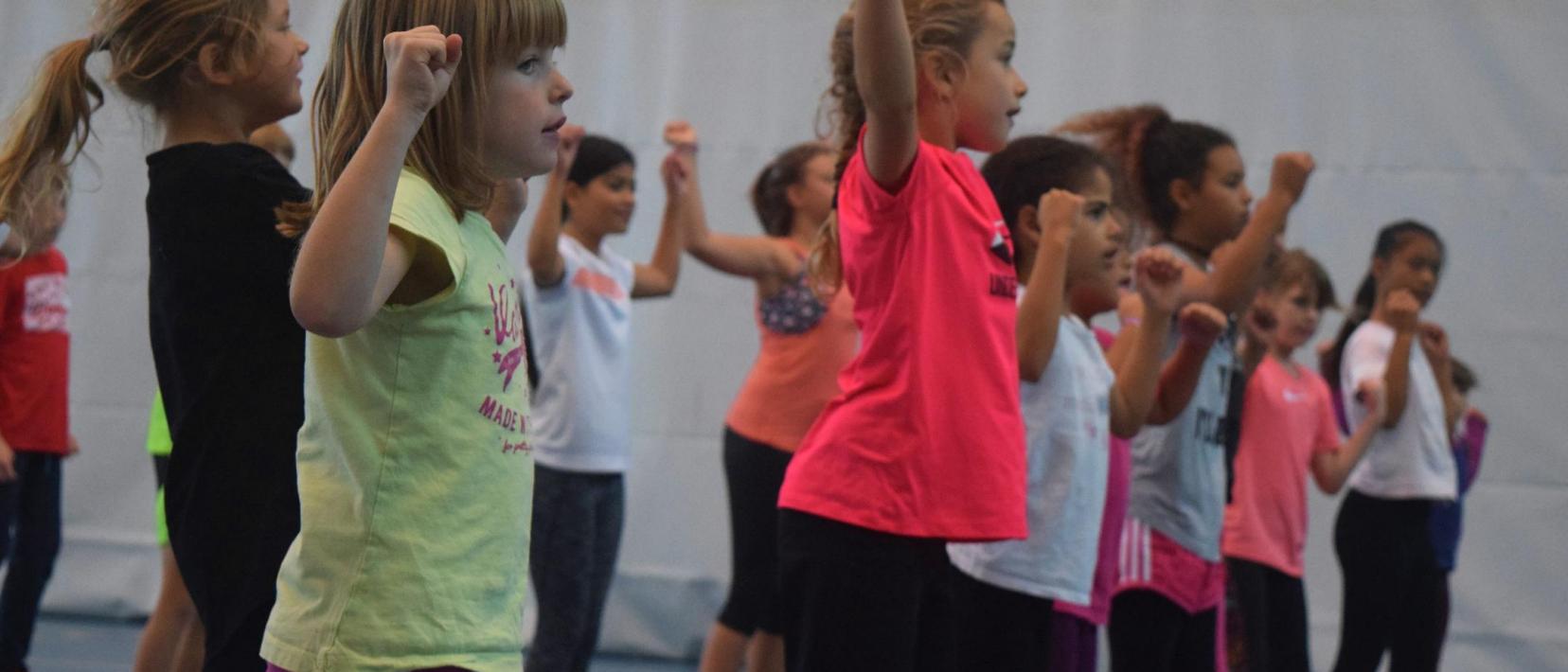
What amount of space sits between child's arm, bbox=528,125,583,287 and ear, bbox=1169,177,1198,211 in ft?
3.48

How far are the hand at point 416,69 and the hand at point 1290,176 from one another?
5.77 feet

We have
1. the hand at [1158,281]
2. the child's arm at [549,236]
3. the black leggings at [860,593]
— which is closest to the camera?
the black leggings at [860,593]

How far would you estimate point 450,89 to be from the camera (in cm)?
131

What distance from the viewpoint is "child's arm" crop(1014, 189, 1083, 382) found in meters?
2.11

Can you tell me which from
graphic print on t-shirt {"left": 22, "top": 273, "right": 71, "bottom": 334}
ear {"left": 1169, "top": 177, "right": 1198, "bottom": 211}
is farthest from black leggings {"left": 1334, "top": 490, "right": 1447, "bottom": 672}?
graphic print on t-shirt {"left": 22, "top": 273, "right": 71, "bottom": 334}

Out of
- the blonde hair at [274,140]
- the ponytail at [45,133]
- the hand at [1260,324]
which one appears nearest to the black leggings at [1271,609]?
the hand at [1260,324]

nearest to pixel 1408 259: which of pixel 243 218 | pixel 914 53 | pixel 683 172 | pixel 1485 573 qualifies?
pixel 1485 573

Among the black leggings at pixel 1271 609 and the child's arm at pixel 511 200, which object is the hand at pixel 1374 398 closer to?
the black leggings at pixel 1271 609

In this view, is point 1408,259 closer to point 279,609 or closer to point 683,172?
point 683,172

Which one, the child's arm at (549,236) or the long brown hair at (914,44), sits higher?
the long brown hair at (914,44)

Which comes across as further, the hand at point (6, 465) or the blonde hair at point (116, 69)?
the hand at point (6, 465)

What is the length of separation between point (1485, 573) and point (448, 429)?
3.71 m

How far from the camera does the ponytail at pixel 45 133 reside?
1639mm

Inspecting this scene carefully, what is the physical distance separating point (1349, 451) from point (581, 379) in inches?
65.9
